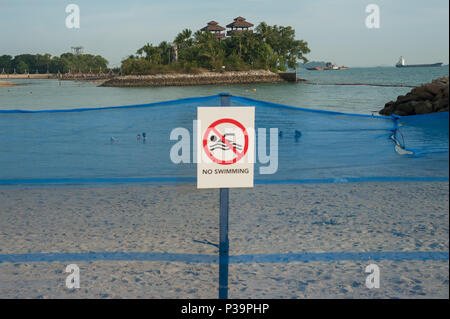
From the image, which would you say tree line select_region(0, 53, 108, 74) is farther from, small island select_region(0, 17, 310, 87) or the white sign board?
the white sign board

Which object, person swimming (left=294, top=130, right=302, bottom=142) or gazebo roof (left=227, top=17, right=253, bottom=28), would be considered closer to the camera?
person swimming (left=294, top=130, right=302, bottom=142)

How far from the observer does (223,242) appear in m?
4.69

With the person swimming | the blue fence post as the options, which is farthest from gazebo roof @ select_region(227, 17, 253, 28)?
the blue fence post

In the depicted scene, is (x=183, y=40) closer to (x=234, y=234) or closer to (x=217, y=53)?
(x=217, y=53)

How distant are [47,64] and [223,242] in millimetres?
207131

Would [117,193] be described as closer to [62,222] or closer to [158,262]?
[62,222]

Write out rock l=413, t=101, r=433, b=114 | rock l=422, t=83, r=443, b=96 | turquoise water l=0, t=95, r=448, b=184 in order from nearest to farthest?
turquoise water l=0, t=95, r=448, b=184, rock l=413, t=101, r=433, b=114, rock l=422, t=83, r=443, b=96

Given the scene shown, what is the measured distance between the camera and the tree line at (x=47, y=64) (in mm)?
186750

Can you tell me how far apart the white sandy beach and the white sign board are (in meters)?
1.04

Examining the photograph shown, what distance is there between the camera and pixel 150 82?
113 m

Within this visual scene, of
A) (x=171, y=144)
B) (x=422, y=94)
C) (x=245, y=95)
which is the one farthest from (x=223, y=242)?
(x=245, y=95)

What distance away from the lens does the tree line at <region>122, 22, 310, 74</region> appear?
118 metres
